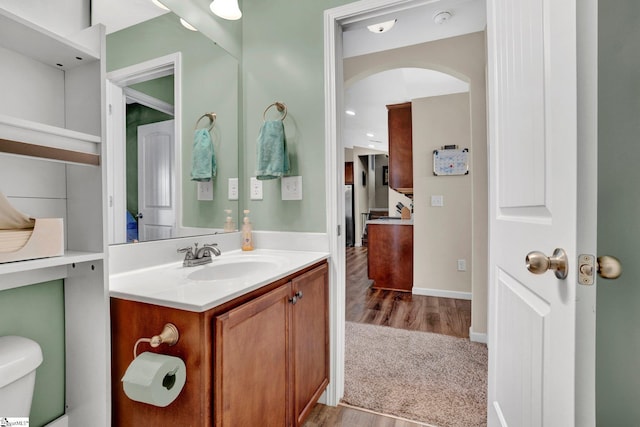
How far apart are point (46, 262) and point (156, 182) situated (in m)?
0.70

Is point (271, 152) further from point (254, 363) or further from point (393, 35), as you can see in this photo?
point (393, 35)

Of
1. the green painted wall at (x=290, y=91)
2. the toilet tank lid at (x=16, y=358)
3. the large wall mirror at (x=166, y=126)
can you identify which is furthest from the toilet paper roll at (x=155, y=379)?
the green painted wall at (x=290, y=91)

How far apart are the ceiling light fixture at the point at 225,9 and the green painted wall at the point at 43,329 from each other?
1534 mm

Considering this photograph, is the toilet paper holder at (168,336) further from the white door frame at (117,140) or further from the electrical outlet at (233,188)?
the electrical outlet at (233,188)

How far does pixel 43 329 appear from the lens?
0.91 meters

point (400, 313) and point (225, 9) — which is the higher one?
point (225, 9)

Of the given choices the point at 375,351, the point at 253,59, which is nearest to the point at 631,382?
the point at 375,351

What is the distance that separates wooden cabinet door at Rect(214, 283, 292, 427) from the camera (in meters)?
Result: 0.83

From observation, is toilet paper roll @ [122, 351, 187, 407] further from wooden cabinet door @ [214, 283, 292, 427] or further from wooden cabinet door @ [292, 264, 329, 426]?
wooden cabinet door @ [292, 264, 329, 426]

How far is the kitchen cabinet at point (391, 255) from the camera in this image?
12.0ft

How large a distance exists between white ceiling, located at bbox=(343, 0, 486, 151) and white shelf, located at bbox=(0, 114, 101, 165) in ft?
4.86

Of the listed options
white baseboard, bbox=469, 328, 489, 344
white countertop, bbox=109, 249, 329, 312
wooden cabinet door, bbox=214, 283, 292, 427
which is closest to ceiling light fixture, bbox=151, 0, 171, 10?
white countertop, bbox=109, 249, 329, 312

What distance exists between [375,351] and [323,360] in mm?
814

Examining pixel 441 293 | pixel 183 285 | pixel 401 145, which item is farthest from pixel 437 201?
pixel 183 285
